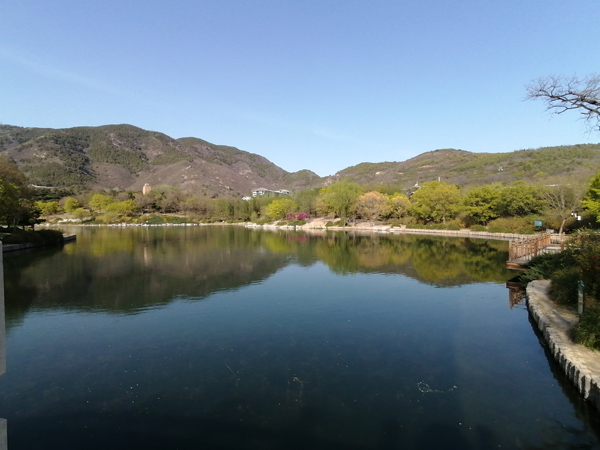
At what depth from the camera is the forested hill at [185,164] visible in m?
78.1

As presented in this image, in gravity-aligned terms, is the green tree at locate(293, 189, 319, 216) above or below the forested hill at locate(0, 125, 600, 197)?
below

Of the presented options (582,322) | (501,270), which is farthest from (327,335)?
(501,270)

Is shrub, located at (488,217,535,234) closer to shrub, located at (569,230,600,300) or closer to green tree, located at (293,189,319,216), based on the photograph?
shrub, located at (569,230,600,300)

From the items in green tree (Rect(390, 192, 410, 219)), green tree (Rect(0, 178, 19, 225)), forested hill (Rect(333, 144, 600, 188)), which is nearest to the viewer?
green tree (Rect(0, 178, 19, 225))

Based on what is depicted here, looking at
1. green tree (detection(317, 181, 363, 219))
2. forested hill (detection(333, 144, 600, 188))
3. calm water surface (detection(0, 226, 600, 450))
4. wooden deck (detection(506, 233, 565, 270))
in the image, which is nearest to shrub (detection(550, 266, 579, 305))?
calm water surface (detection(0, 226, 600, 450))

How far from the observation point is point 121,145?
502 feet

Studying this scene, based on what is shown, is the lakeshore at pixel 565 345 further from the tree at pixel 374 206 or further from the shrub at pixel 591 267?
the tree at pixel 374 206

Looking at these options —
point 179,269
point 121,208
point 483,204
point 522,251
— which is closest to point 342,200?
point 483,204

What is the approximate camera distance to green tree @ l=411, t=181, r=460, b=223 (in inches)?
1727

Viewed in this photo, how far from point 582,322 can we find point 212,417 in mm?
6901

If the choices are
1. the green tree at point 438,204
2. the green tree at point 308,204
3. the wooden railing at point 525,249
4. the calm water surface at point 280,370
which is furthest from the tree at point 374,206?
the calm water surface at point 280,370

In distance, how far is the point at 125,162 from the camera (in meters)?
137

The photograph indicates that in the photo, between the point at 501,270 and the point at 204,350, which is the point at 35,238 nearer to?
the point at 204,350

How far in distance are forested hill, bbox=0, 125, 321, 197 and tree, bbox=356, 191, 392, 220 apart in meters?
66.7
